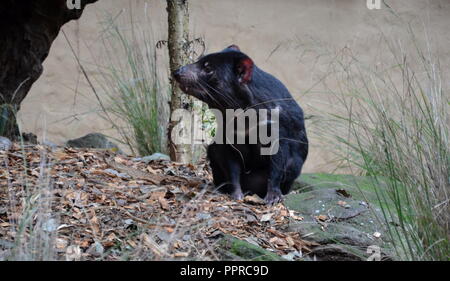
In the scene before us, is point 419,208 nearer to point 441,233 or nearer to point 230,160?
point 441,233

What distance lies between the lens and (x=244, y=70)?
3.83 meters

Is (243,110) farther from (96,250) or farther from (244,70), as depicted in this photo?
(96,250)

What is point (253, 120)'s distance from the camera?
12.7 feet

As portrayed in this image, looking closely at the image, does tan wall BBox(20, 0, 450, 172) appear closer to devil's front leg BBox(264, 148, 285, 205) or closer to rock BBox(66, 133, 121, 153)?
rock BBox(66, 133, 121, 153)

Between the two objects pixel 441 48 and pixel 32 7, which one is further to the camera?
pixel 441 48

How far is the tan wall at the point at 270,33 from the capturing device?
8.18 m

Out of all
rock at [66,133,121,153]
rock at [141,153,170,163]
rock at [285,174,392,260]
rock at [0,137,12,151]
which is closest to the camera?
rock at [285,174,392,260]

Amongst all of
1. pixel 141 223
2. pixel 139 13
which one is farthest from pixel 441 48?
pixel 141 223

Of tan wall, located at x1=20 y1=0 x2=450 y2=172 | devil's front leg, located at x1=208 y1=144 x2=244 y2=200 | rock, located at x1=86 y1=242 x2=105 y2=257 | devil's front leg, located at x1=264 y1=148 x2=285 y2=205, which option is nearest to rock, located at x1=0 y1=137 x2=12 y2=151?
devil's front leg, located at x1=208 y1=144 x2=244 y2=200

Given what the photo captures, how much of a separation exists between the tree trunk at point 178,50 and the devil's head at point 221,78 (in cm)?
122

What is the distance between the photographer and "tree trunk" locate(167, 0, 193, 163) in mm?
5066

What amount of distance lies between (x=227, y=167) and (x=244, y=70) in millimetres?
622

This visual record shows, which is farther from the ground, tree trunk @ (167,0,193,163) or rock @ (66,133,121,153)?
tree trunk @ (167,0,193,163)
